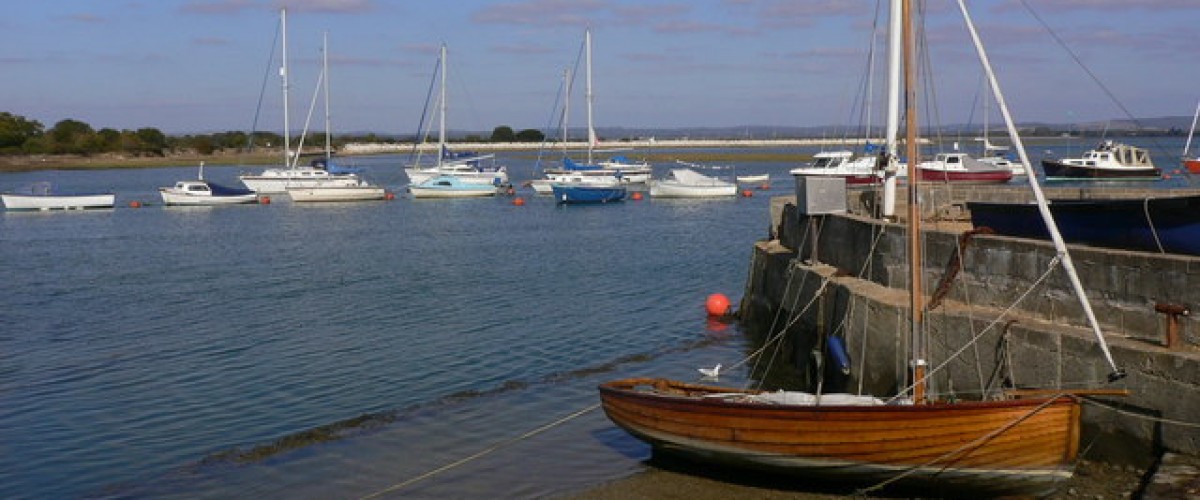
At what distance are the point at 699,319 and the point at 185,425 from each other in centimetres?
1164

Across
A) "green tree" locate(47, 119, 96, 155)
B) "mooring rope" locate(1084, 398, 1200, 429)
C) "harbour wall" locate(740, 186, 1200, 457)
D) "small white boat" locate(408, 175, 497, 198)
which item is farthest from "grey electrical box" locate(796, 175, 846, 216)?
"green tree" locate(47, 119, 96, 155)

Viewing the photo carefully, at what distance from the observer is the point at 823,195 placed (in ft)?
64.4

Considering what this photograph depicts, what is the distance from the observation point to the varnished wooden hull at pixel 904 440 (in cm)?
1120

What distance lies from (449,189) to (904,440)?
67923 mm

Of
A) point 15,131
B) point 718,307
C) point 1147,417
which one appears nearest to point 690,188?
point 718,307

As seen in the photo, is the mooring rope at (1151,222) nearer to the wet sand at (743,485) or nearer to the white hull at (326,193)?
the wet sand at (743,485)

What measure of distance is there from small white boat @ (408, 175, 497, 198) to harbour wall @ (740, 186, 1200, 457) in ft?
196

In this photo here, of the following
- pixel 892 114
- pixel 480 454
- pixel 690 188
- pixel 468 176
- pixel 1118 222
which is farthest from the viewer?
pixel 468 176

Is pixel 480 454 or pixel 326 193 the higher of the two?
pixel 326 193

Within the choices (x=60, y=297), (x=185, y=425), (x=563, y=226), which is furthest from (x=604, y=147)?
(x=185, y=425)

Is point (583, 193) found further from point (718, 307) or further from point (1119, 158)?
point (718, 307)

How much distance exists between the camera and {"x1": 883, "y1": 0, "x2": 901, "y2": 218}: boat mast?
17.9 m

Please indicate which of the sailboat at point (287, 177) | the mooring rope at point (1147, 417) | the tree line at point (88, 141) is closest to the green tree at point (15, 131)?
the tree line at point (88, 141)

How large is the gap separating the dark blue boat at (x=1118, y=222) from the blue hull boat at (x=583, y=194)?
179 ft
